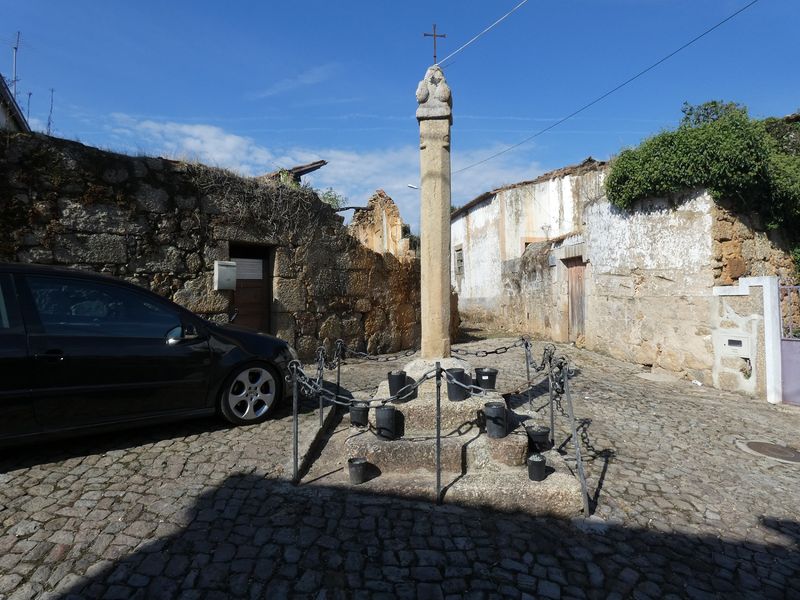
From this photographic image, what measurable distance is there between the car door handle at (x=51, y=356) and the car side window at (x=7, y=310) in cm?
26

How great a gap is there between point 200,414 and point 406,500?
2179 mm

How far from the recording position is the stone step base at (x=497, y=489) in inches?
119

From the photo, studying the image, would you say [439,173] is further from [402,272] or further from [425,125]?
[402,272]

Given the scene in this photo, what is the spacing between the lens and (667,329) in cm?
752

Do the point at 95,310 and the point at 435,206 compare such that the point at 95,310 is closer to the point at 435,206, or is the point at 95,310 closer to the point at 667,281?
the point at 435,206

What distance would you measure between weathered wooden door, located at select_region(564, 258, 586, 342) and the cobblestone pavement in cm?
626

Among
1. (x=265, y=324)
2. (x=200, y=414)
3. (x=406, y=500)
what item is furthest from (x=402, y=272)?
(x=406, y=500)

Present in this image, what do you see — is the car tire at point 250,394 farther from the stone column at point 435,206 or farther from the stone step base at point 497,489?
the stone column at point 435,206

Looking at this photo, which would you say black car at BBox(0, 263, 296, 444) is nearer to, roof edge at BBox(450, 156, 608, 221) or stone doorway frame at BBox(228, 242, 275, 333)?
stone doorway frame at BBox(228, 242, 275, 333)

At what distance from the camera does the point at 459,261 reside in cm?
2080

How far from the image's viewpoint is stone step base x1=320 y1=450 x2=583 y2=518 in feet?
9.89

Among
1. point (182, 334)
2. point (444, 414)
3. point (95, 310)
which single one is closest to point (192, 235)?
point (182, 334)

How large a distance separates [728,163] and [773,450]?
4.29 meters

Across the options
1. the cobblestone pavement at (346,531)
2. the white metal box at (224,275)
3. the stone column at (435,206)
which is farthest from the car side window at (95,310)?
the white metal box at (224,275)
